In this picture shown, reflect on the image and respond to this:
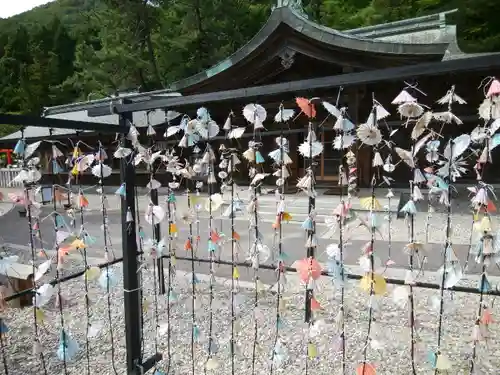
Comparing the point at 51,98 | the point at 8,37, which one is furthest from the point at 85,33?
the point at 8,37

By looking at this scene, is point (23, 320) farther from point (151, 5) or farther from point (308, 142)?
point (151, 5)

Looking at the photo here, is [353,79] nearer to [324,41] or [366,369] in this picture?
[366,369]

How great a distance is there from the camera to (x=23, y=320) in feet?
11.3

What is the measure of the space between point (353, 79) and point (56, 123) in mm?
1435

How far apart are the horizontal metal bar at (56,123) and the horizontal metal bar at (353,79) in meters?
0.25

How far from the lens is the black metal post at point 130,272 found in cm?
205

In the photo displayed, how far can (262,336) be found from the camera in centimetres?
292

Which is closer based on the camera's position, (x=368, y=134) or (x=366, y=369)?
(x=368, y=134)

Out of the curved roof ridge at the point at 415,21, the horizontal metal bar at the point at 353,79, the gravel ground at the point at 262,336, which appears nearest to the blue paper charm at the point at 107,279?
the gravel ground at the point at 262,336

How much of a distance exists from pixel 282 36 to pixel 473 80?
4928 millimetres

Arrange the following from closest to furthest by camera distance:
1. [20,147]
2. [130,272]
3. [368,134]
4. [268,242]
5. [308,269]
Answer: [368,134] → [308,269] → [20,147] → [130,272] → [268,242]

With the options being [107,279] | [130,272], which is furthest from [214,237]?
[107,279]

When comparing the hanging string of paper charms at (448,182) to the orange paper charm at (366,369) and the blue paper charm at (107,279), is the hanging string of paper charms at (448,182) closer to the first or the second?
the orange paper charm at (366,369)

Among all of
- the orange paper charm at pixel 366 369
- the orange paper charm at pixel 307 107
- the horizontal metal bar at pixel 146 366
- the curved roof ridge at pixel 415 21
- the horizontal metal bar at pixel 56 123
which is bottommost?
the horizontal metal bar at pixel 146 366
